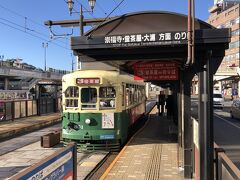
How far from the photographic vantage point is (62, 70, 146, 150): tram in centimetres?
1333

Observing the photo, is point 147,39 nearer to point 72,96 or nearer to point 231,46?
point 72,96

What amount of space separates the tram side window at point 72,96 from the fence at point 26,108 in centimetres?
1238

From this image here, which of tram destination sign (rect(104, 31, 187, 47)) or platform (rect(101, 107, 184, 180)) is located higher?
tram destination sign (rect(104, 31, 187, 47))

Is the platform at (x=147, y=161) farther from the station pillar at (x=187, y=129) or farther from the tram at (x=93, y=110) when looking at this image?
the tram at (x=93, y=110)

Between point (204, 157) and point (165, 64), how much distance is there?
12.7ft

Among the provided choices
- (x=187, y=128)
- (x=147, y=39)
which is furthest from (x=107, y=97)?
(x=147, y=39)

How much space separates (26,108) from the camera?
95.1ft

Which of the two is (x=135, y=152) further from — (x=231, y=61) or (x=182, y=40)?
(x=231, y=61)

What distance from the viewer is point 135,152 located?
12.4 meters

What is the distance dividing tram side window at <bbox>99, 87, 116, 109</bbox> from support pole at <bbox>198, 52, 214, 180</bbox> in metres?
7.73

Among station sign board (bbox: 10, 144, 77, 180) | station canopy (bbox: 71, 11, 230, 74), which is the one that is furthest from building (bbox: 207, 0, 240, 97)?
station sign board (bbox: 10, 144, 77, 180)

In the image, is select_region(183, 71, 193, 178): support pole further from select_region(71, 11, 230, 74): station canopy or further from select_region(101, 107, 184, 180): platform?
select_region(71, 11, 230, 74): station canopy

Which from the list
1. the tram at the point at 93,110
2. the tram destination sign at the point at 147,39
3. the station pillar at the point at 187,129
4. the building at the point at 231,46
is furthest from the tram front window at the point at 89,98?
the building at the point at 231,46

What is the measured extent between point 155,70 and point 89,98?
4.66 m
